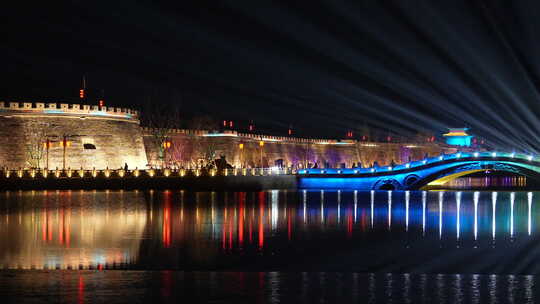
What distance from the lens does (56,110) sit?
192ft

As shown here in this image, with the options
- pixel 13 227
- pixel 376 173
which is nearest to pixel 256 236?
pixel 13 227

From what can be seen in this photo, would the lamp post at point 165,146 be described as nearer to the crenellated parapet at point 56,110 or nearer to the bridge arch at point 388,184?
the crenellated parapet at point 56,110

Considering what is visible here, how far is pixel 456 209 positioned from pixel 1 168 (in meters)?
36.4

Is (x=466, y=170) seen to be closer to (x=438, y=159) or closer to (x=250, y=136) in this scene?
(x=438, y=159)

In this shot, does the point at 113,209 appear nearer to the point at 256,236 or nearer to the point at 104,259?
the point at 256,236

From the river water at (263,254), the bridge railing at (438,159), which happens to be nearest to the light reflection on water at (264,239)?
the river water at (263,254)

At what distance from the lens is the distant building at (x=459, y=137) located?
114 metres

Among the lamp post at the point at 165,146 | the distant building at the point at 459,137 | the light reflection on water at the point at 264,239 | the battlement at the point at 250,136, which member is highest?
the distant building at the point at 459,137

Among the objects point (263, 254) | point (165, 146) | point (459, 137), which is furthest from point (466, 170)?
point (459, 137)

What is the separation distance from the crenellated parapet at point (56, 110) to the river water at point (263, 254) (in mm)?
24286

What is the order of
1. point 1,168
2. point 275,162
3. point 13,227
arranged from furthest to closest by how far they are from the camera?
1. point 275,162
2. point 1,168
3. point 13,227

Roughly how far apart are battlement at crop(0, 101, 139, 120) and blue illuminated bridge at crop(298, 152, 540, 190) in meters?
19.5

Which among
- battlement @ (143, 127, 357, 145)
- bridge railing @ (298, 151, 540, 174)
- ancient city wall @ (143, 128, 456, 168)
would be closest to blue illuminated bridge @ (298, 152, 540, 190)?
bridge railing @ (298, 151, 540, 174)

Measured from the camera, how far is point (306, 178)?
67.1 m
